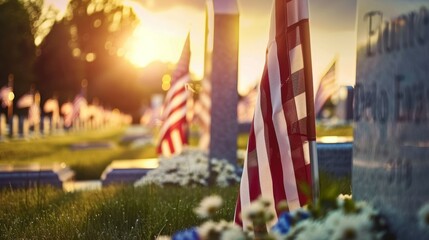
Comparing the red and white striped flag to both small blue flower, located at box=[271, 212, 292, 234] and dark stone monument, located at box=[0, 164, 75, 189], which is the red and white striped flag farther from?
small blue flower, located at box=[271, 212, 292, 234]

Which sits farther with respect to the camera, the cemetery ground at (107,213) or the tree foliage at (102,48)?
the tree foliage at (102,48)

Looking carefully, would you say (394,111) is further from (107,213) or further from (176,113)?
(176,113)

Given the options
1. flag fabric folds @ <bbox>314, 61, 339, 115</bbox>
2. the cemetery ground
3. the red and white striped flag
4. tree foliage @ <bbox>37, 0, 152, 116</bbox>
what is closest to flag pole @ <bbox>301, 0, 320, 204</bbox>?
the cemetery ground

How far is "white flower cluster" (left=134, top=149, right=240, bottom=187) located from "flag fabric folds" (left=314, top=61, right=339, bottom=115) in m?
12.2

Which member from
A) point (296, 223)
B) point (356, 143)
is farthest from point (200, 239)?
point (356, 143)

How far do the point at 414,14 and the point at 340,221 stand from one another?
102 cm

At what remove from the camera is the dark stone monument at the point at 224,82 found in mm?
10852

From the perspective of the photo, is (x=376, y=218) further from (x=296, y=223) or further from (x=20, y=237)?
(x=20, y=237)

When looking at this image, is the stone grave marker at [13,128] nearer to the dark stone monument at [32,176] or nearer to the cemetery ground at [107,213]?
the dark stone monument at [32,176]

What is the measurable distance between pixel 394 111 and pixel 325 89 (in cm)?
1972

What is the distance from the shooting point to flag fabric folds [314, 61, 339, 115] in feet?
74.2

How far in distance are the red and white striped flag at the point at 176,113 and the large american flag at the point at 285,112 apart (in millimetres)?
8996

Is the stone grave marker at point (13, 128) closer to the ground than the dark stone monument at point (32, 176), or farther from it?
farther from it

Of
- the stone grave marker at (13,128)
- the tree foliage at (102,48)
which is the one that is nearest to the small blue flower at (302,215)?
the stone grave marker at (13,128)
